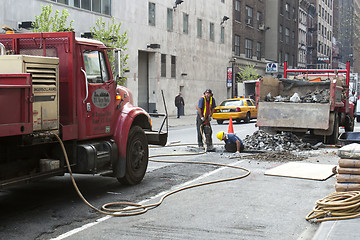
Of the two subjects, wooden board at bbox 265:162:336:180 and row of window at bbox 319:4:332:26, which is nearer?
wooden board at bbox 265:162:336:180

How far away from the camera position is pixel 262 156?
12.3 meters

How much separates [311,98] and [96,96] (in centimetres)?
933

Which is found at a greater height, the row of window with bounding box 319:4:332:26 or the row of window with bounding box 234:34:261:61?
the row of window with bounding box 319:4:332:26

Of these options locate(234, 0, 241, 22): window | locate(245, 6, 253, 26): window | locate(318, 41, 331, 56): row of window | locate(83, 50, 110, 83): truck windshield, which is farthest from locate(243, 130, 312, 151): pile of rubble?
locate(318, 41, 331, 56): row of window

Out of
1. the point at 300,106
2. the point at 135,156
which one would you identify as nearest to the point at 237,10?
the point at 300,106

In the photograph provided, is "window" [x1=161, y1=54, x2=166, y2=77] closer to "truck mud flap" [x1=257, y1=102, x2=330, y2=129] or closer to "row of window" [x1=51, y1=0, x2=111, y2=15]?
"row of window" [x1=51, y1=0, x2=111, y2=15]

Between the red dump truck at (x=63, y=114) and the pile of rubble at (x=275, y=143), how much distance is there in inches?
219

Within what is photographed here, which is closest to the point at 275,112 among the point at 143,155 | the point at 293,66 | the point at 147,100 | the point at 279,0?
the point at 143,155

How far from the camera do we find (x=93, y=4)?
2873 centimetres

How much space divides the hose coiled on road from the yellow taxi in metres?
21.2

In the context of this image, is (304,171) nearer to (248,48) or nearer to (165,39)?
(165,39)

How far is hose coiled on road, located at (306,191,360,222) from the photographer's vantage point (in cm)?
601

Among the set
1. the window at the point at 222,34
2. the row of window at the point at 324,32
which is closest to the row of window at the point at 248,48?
the window at the point at 222,34

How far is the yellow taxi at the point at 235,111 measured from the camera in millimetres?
27750
